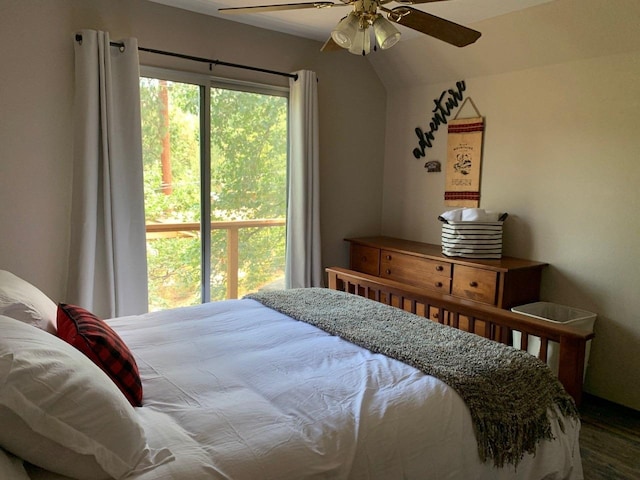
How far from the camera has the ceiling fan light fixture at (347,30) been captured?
1843 mm

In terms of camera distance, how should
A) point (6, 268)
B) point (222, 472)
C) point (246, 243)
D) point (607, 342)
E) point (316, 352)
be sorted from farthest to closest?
1. point (246, 243)
2. point (607, 342)
3. point (6, 268)
4. point (316, 352)
5. point (222, 472)

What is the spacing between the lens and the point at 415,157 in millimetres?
4121

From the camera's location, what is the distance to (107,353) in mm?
1462

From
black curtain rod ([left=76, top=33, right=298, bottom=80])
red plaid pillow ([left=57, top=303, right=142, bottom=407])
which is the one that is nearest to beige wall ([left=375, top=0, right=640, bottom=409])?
black curtain rod ([left=76, top=33, right=298, bottom=80])

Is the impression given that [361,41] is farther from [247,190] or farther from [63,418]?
[247,190]

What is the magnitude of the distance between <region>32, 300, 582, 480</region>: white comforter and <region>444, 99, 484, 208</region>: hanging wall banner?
221 centimetres

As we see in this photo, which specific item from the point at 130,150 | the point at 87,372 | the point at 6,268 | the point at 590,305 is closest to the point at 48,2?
the point at 130,150

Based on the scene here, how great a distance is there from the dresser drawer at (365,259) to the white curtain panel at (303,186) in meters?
0.39

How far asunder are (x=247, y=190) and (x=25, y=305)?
2244mm

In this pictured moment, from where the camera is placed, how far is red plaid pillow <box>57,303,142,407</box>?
1431 mm

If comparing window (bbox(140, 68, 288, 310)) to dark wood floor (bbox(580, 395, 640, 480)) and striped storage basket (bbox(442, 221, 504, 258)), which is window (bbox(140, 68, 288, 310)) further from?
dark wood floor (bbox(580, 395, 640, 480))

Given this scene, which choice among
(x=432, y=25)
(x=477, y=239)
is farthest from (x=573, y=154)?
(x=432, y=25)

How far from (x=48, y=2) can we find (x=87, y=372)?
2497 millimetres

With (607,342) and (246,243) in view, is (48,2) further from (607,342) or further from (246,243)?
(607,342)
